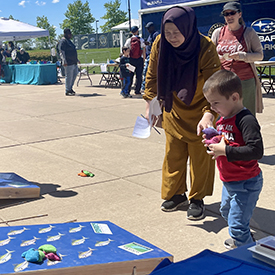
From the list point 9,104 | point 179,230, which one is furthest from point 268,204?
point 9,104

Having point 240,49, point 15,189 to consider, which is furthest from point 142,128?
point 240,49

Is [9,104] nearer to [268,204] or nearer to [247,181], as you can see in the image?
[268,204]

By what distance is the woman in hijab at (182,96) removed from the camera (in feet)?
11.3

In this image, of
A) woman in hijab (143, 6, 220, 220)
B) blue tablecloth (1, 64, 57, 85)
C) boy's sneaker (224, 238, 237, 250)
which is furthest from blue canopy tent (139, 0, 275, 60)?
boy's sneaker (224, 238, 237, 250)

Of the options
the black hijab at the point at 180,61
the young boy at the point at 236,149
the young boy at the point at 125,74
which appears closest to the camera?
the young boy at the point at 236,149

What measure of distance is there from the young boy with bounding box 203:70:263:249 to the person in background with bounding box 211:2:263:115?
2489mm

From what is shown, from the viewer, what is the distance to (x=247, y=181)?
273 centimetres

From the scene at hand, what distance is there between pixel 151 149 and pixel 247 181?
3.66 m

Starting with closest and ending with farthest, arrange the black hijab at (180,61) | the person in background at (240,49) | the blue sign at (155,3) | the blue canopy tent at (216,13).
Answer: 1. the black hijab at (180,61)
2. the person in background at (240,49)
3. the blue canopy tent at (216,13)
4. the blue sign at (155,3)

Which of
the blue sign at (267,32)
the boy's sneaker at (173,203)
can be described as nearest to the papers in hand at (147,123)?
the boy's sneaker at (173,203)

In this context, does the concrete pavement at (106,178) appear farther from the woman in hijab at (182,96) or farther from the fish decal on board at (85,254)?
the fish decal on board at (85,254)

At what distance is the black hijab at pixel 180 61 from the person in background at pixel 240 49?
160 centimetres

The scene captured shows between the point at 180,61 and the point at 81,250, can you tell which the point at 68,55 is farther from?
the point at 81,250

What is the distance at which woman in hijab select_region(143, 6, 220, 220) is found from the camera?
344 cm
